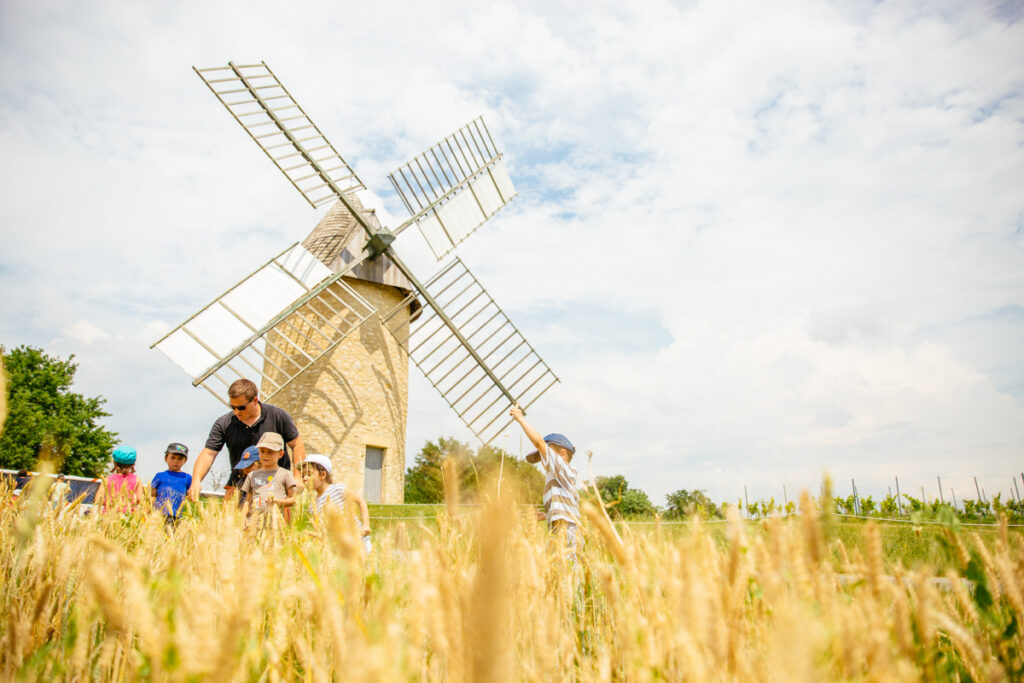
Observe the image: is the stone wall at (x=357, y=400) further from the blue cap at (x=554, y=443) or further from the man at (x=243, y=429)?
the blue cap at (x=554, y=443)

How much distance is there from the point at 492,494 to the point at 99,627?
4.76 feet

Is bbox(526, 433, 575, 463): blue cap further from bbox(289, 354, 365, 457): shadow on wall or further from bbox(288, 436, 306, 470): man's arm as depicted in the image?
bbox(289, 354, 365, 457): shadow on wall

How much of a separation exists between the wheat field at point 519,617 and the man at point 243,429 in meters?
3.10

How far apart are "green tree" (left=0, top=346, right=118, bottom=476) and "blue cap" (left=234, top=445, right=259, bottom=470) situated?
19.9 meters

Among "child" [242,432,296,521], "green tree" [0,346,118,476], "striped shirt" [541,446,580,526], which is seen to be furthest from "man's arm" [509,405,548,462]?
"green tree" [0,346,118,476]

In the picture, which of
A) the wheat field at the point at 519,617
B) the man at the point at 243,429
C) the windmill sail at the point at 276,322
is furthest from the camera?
the windmill sail at the point at 276,322

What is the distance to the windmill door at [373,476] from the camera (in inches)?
470

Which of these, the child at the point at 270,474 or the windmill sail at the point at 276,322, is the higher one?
the windmill sail at the point at 276,322

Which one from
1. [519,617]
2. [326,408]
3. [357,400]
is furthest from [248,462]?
[357,400]

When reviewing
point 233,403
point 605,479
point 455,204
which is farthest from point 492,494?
point 455,204

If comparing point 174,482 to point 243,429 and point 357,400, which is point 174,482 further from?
point 357,400

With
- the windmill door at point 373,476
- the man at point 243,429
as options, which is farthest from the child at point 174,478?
the windmill door at point 373,476

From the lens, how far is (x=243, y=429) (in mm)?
4617

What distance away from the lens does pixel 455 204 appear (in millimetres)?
14836
